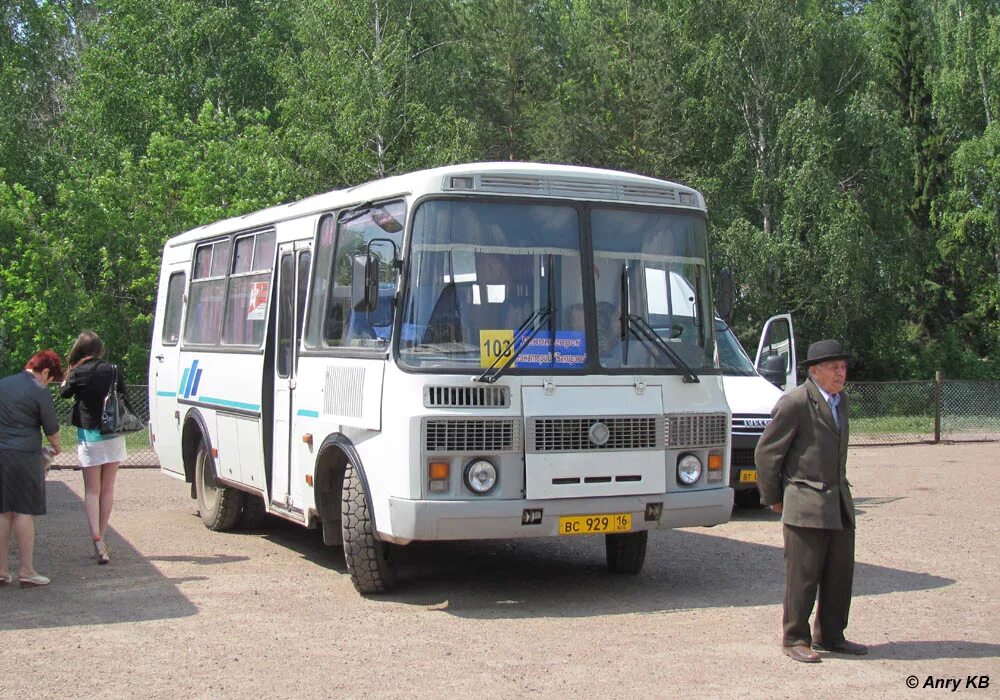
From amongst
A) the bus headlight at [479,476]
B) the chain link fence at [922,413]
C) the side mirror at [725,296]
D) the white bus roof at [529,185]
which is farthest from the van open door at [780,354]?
the chain link fence at [922,413]

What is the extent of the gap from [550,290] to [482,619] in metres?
2.32

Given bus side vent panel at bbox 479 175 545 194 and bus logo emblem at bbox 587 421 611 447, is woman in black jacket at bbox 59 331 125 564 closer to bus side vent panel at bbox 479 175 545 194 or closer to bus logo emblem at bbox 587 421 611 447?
bus side vent panel at bbox 479 175 545 194

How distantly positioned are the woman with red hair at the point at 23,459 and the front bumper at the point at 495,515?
2875mm

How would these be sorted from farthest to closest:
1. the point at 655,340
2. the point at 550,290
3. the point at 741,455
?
the point at 741,455 → the point at 655,340 → the point at 550,290

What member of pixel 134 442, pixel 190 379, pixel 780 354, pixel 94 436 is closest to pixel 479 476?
pixel 94 436

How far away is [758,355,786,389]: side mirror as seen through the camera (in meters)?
14.8

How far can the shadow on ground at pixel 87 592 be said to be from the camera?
8.54 m

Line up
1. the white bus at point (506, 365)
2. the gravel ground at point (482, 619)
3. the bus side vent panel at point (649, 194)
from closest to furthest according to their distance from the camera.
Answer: the gravel ground at point (482, 619), the white bus at point (506, 365), the bus side vent panel at point (649, 194)

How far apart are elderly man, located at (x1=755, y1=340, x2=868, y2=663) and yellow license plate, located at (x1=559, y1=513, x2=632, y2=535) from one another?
A: 1708 mm

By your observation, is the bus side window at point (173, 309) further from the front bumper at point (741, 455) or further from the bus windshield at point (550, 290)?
the front bumper at point (741, 455)

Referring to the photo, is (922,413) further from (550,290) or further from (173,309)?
(550,290)

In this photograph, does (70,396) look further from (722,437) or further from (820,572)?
(820,572)

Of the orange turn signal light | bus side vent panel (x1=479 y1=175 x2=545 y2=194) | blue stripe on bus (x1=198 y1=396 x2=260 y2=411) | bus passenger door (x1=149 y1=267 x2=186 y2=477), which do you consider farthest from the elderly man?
bus passenger door (x1=149 y1=267 x2=186 y2=477)

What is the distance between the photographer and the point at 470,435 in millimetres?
8422
